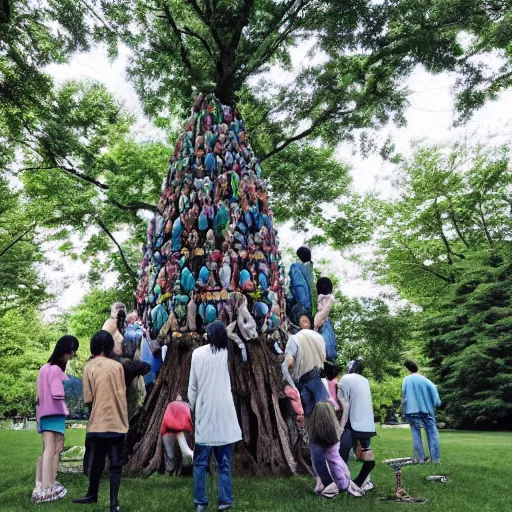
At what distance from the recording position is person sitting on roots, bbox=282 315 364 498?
5590mm

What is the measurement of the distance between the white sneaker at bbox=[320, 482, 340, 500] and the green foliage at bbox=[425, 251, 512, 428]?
16106 mm

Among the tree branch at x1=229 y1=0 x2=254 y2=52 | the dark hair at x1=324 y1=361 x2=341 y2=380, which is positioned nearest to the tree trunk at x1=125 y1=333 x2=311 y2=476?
the dark hair at x1=324 y1=361 x2=341 y2=380

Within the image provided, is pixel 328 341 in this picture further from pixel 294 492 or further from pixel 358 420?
pixel 294 492

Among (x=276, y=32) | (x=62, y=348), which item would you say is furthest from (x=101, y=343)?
(x=276, y=32)

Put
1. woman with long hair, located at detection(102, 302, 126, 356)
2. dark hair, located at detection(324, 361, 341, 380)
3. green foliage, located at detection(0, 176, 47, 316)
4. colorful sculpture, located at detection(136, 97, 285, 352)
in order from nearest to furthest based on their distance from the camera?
dark hair, located at detection(324, 361, 341, 380), woman with long hair, located at detection(102, 302, 126, 356), colorful sculpture, located at detection(136, 97, 285, 352), green foliage, located at detection(0, 176, 47, 316)

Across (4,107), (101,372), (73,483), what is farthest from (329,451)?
(4,107)

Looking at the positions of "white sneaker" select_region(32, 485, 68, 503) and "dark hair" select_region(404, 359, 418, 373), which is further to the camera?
"dark hair" select_region(404, 359, 418, 373)

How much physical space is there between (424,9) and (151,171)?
28.1 ft

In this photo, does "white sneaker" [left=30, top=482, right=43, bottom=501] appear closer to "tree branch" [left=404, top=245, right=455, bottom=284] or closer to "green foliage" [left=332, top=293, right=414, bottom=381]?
"green foliage" [left=332, top=293, right=414, bottom=381]

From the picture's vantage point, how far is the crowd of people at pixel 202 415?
498 centimetres

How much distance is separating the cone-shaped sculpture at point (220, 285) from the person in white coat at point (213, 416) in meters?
2.63

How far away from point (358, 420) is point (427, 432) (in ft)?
10.1

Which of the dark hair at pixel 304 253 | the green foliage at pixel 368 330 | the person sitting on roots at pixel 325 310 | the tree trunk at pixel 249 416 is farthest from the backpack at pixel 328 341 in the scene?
the green foliage at pixel 368 330

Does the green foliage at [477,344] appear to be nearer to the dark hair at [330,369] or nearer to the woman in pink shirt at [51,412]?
the dark hair at [330,369]
